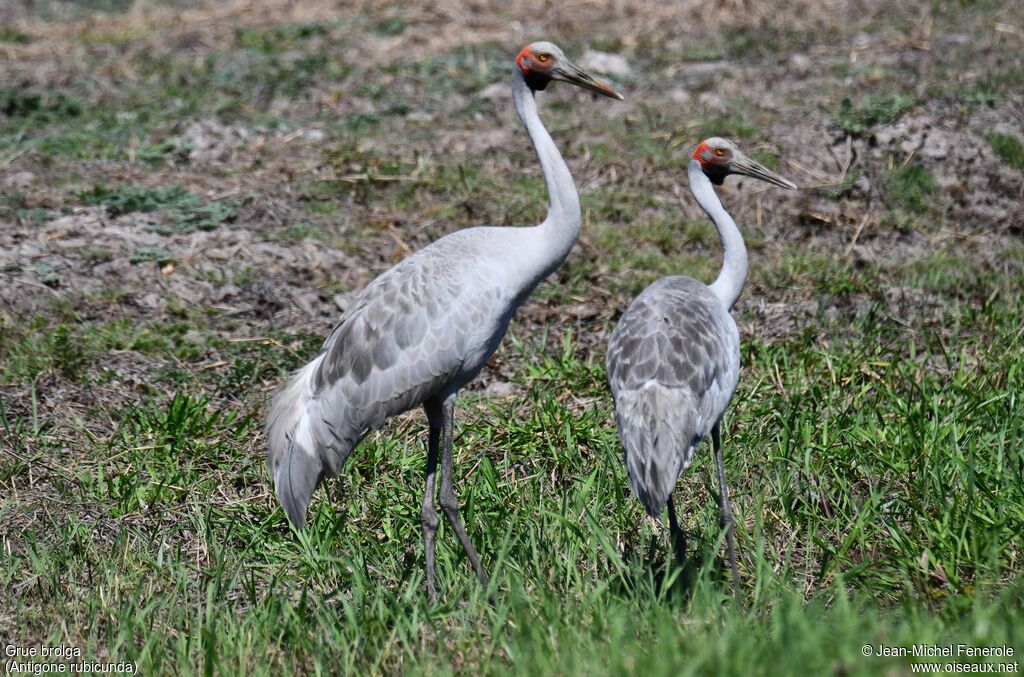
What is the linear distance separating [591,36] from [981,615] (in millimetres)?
8447

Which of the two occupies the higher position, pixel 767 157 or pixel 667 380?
pixel 667 380

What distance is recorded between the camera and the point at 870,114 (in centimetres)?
830

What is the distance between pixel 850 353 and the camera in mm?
5883

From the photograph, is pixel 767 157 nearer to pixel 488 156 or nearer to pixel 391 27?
pixel 488 156

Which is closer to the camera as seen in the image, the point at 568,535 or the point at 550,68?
the point at 568,535

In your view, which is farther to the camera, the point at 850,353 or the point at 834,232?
the point at 834,232

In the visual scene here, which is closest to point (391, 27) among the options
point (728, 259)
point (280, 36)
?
point (280, 36)

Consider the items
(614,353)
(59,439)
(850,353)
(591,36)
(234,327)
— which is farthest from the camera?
(591,36)

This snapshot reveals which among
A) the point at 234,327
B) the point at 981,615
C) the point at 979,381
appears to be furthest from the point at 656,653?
the point at 234,327

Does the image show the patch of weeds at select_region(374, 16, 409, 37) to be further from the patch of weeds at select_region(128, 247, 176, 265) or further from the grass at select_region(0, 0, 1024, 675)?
the patch of weeds at select_region(128, 247, 176, 265)

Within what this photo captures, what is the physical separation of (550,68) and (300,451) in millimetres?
1968

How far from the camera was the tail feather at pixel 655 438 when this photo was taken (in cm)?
419

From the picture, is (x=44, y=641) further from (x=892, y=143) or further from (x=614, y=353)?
(x=892, y=143)

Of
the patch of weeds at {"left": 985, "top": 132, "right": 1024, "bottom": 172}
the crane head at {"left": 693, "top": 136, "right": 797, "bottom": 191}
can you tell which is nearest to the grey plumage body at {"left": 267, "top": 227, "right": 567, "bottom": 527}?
the crane head at {"left": 693, "top": 136, "right": 797, "bottom": 191}
